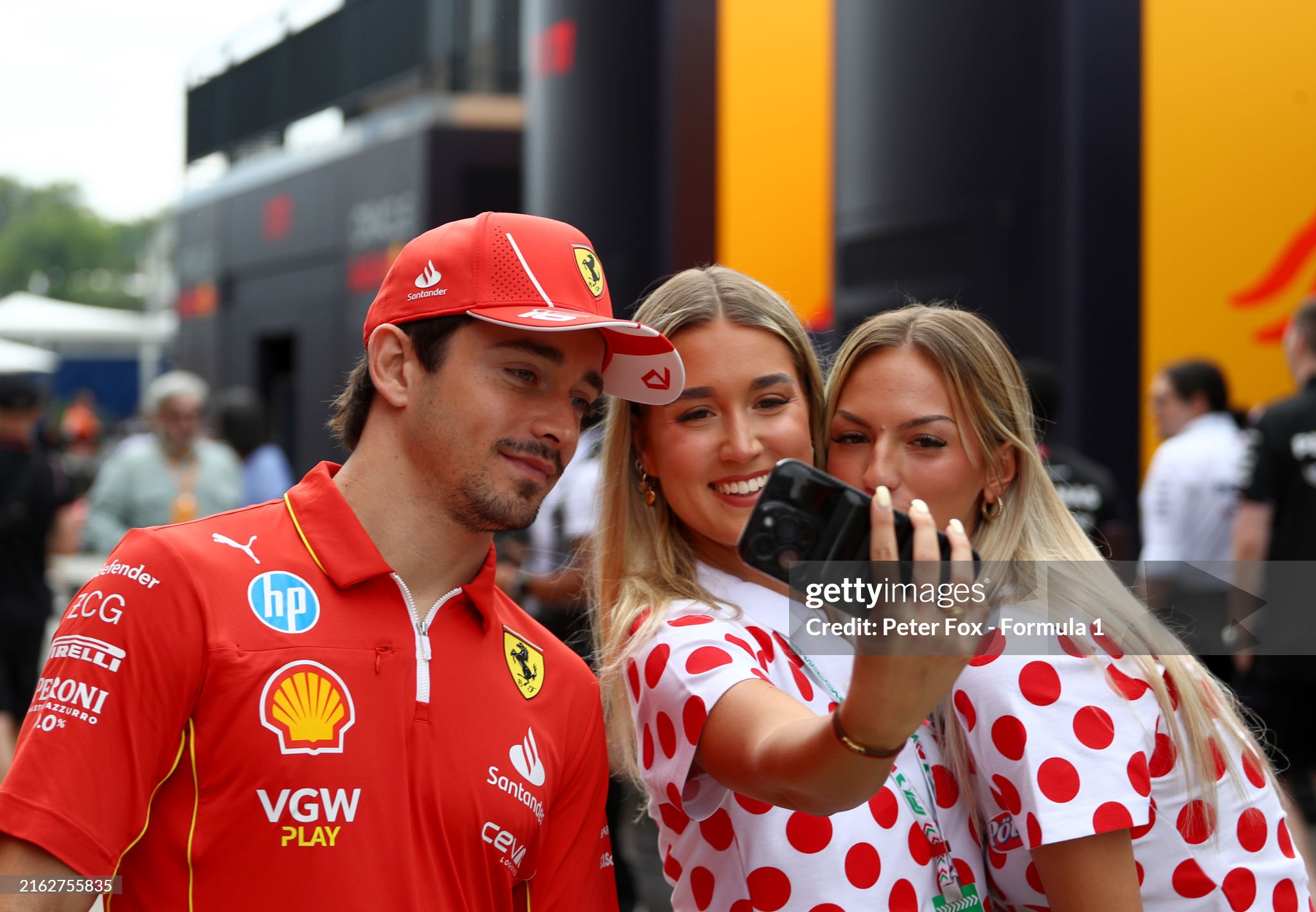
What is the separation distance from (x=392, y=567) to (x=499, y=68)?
40.5 ft

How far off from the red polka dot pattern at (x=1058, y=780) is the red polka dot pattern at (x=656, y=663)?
0.53 m

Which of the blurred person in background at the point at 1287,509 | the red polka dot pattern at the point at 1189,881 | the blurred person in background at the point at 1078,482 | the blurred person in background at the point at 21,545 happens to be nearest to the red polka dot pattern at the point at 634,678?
the red polka dot pattern at the point at 1189,881

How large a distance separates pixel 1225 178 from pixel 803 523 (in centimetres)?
438

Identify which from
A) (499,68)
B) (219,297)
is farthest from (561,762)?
(219,297)

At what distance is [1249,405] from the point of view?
5941 mm

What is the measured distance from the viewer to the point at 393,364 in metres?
2.06

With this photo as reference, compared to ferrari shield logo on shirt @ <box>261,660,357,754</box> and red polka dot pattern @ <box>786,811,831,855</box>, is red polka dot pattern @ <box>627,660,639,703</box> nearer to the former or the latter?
red polka dot pattern @ <box>786,811,831,855</box>

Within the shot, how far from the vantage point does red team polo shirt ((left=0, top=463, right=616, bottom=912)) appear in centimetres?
172

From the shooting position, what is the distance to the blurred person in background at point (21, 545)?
235 inches

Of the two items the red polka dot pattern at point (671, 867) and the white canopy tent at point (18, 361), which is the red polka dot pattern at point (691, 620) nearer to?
the red polka dot pattern at point (671, 867)

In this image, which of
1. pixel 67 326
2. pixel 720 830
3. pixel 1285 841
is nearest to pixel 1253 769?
pixel 1285 841

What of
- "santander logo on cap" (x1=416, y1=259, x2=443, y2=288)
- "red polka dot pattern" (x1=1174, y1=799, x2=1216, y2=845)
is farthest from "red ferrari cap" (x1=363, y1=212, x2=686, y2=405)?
"red polka dot pattern" (x1=1174, y1=799, x2=1216, y2=845)

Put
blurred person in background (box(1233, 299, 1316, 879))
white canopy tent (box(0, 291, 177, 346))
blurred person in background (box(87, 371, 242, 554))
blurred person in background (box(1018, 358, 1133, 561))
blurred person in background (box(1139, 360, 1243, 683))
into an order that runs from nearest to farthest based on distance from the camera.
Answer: blurred person in background (box(1018, 358, 1133, 561)) < blurred person in background (box(1233, 299, 1316, 879)) < blurred person in background (box(1139, 360, 1243, 683)) < blurred person in background (box(87, 371, 242, 554)) < white canopy tent (box(0, 291, 177, 346))

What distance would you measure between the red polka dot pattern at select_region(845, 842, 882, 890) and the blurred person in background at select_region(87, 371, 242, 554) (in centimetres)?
565
